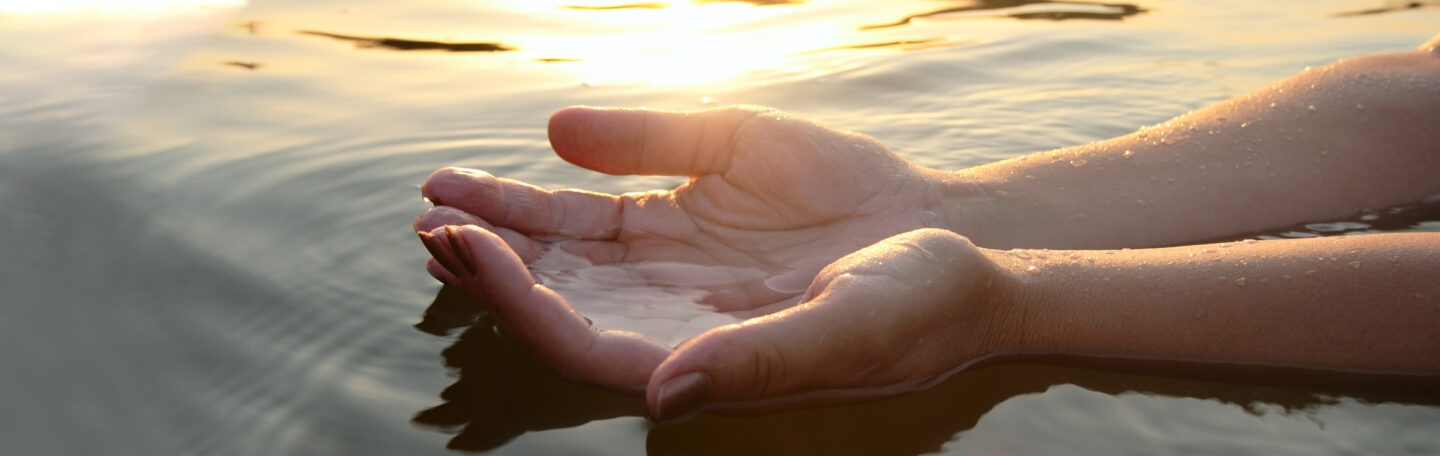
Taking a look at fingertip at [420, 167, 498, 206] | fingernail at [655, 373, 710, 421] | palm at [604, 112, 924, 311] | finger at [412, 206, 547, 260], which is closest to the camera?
fingernail at [655, 373, 710, 421]

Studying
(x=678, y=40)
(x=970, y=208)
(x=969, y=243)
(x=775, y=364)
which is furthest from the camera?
(x=678, y=40)

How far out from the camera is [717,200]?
258 cm

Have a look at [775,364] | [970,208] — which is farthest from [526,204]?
[970,208]

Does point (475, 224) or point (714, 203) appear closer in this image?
point (475, 224)

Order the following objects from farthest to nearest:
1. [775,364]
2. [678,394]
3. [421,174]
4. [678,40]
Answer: [678,40] → [421,174] → [775,364] → [678,394]

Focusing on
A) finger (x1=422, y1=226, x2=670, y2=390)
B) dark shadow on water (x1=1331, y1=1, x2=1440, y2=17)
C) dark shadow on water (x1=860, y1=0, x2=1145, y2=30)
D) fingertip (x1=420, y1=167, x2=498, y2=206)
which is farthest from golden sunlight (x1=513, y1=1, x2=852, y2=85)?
finger (x1=422, y1=226, x2=670, y2=390)

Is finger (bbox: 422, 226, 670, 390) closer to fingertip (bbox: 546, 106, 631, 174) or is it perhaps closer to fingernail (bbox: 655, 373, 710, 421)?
fingernail (bbox: 655, 373, 710, 421)

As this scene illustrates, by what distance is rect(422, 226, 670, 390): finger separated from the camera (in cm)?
187

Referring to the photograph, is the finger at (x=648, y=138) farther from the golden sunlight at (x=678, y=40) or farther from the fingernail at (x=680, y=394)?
the golden sunlight at (x=678, y=40)

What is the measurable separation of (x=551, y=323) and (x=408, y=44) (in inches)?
137

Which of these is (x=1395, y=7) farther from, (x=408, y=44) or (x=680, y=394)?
(x=680, y=394)

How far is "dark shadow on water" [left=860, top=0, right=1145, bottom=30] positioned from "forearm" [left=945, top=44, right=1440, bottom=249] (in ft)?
9.16

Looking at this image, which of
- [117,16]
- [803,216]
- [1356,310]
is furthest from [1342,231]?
[117,16]

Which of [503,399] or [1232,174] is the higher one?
[1232,174]
